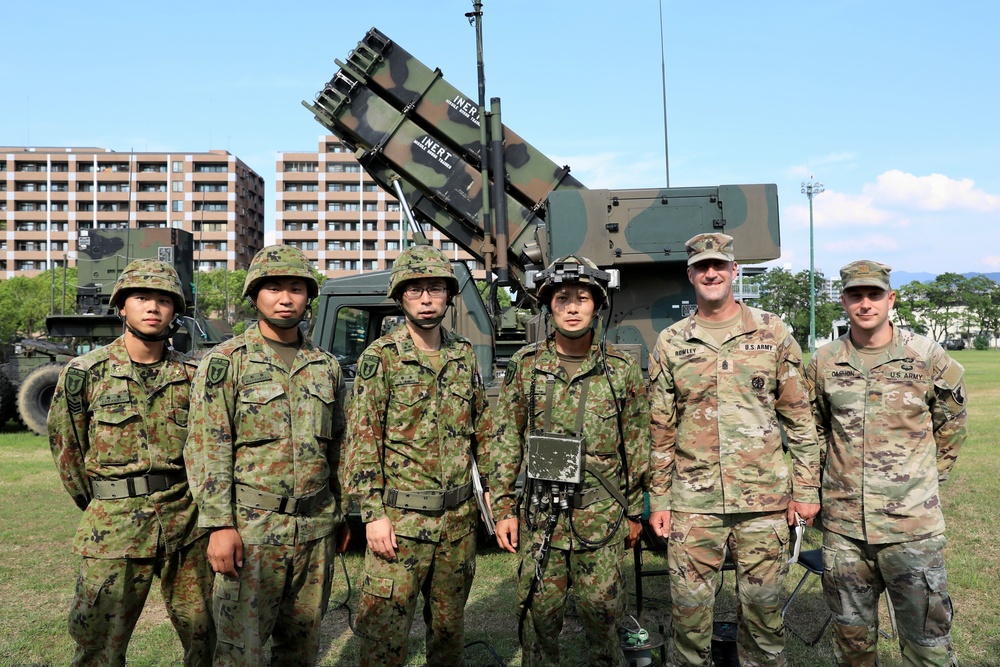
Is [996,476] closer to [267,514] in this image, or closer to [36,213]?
[267,514]

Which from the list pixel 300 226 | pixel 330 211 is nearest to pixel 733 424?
pixel 330 211

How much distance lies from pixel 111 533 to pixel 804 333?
46772mm

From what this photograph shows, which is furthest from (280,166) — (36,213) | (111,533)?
(111,533)

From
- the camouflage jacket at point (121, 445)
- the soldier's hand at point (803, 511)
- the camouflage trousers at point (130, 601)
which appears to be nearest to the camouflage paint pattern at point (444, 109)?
the soldier's hand at point (803, 511)

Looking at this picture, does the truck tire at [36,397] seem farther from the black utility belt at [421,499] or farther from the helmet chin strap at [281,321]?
the black utility belt at [421,499]

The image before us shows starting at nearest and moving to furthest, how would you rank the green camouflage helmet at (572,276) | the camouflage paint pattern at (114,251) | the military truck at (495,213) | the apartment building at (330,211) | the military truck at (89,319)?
the green camouflage helmet at (572,276), the military truck at (495,213), the military truck at (89,319), the camouflage paint pattern at (114,251), the apartment building at (330,211)

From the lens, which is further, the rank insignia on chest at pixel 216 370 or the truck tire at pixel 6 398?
the truck tire at pixel 6 398

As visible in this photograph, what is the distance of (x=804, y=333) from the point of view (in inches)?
1775

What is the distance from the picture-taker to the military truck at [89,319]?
981 cm

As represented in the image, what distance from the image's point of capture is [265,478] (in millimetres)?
2588

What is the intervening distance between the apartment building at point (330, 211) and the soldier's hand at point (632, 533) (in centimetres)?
5716

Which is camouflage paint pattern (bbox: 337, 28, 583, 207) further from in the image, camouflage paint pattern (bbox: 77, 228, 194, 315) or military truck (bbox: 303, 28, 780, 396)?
camouflage paint pattern (bbox: 77, 228, 194, 315)

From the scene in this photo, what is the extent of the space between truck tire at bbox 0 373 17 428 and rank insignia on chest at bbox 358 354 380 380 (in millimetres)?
9813

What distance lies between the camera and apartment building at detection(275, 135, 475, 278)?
59438mm
